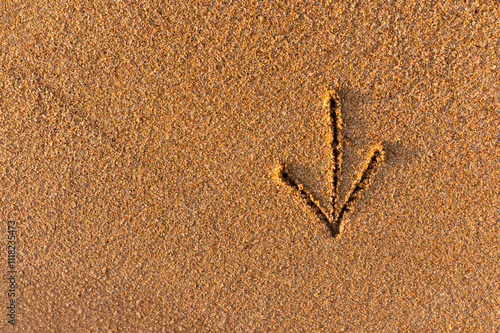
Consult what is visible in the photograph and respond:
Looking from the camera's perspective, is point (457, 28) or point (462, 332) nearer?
point (457, 28)

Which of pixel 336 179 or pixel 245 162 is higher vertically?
pixel 336 179

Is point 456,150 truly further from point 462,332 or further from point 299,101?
point 462,332

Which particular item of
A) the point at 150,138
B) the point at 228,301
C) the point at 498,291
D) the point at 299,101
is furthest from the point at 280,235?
the point at 498,291
